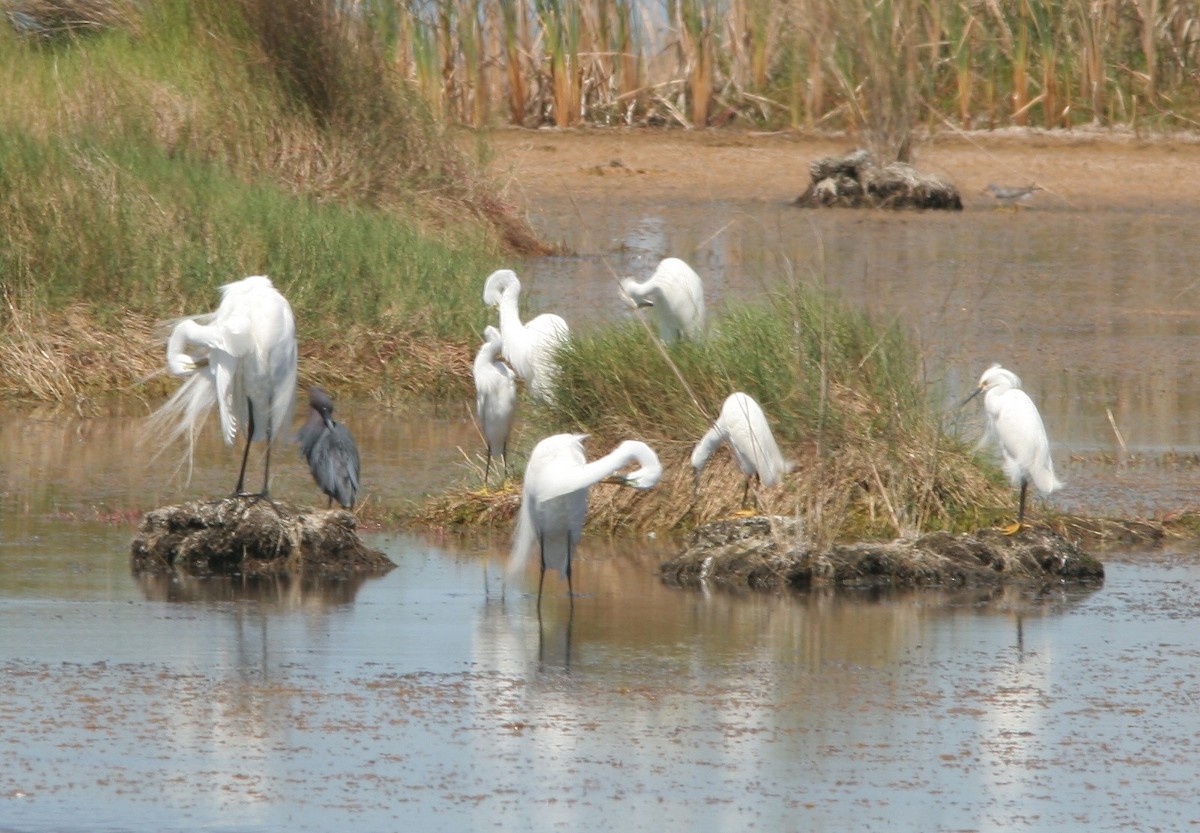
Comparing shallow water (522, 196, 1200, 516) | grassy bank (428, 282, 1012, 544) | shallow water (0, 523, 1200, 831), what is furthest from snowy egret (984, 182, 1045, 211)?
shallow water (0, 523, 1200, 831)

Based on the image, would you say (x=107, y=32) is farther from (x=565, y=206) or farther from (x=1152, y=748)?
(x=1152, y=748)

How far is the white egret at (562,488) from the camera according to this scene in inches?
294

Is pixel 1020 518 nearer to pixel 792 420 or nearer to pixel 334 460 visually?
→ pixel 792 420

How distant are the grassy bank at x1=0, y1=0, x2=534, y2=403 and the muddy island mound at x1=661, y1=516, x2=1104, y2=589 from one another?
15.6 ft

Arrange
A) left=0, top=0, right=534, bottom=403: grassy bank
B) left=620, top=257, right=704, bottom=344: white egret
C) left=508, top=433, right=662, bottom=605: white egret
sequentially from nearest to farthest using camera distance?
left=508, top=433, right=662, bottom=605: white egret, left=620, top=257, right=704, bottom=344: white egret, left=0, top=0, right=534, bottom=403: grassy bank

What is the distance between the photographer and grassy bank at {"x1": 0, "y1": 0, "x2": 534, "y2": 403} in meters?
12.6

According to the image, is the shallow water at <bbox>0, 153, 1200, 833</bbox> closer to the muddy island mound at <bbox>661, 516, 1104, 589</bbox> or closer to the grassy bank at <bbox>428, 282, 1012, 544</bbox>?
the muddy island mound at <bbox>661, 516, 1104, 589</bbox>

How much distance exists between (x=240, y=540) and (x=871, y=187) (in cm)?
1426

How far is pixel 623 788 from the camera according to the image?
17.3ft

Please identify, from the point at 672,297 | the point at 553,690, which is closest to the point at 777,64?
the point at 672,297

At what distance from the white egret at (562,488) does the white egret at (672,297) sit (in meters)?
3.88

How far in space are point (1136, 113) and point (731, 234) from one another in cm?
695

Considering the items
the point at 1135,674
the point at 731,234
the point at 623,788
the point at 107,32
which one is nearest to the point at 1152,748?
the point at 1135,674

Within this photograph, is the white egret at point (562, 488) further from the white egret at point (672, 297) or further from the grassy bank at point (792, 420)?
the white egret at point (672, 297)
